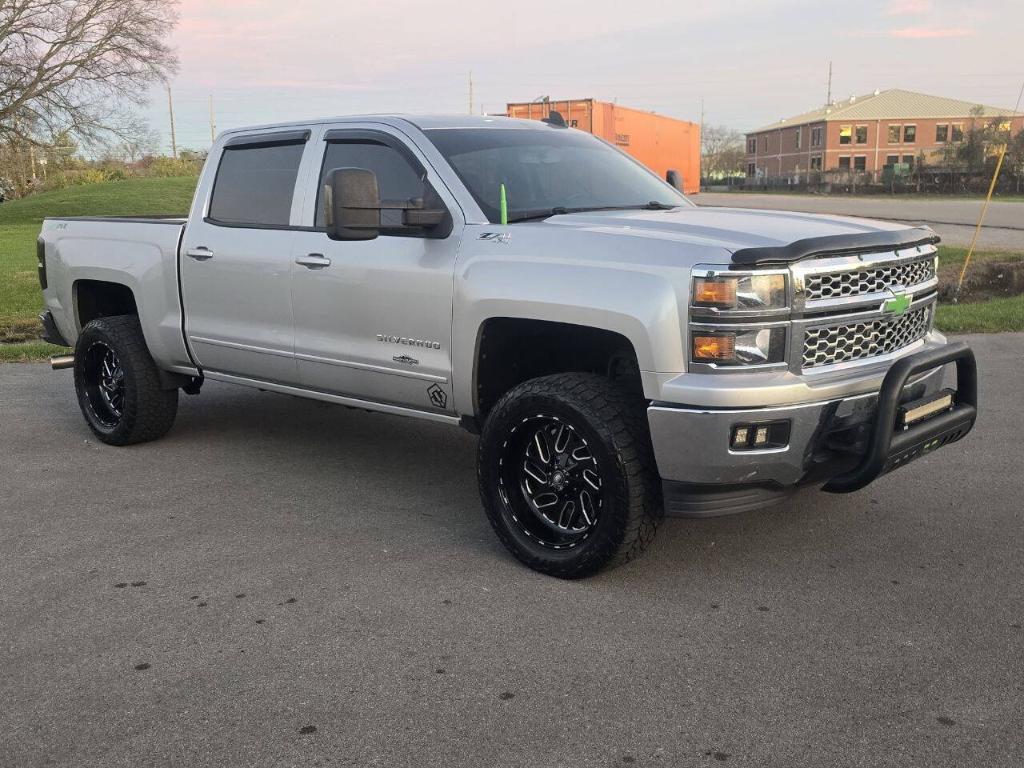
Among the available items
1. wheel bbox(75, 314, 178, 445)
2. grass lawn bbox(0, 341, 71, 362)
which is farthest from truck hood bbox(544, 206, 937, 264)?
grass lawn bbox(0, 341, 71, 362)

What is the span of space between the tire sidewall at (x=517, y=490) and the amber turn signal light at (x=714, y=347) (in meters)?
0.49

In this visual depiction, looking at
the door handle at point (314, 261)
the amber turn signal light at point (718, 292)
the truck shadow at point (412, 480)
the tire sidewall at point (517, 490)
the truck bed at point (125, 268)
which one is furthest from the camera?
the truck bed at point (125, 268)

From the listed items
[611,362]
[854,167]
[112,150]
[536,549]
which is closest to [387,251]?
[611,362]

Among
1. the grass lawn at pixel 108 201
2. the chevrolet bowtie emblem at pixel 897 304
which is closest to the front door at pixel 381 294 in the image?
the chevrolet bowtie emblem at pixel 897 304

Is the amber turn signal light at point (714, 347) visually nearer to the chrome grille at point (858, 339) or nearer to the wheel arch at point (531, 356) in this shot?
the chrome grille at point (858, 339)

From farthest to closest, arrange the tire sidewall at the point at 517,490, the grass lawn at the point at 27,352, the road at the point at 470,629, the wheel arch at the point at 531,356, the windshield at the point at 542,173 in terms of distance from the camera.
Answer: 1. the grass lawn at the point at 27,352
2. the windshield at the point at 542,173
3. the wheel arch at the point at 531,356
4. the tire sidewall at the point at 517,490
5. the road at the point at 470,629

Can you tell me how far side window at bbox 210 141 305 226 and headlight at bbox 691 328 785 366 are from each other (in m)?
2.63

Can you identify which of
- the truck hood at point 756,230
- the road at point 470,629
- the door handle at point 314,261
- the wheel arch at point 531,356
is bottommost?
the road at point 470,629

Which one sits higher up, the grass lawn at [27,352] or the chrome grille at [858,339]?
the chrome grille at [858,339]

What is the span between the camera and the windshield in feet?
15.9

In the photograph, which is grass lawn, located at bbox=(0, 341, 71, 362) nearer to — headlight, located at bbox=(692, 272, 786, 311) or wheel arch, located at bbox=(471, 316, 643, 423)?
wheel arch, located at bbox=(471, 316, 643, 423)

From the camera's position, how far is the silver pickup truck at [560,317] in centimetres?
381

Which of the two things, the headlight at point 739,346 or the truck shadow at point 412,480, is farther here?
the truck shadow at point 412,480

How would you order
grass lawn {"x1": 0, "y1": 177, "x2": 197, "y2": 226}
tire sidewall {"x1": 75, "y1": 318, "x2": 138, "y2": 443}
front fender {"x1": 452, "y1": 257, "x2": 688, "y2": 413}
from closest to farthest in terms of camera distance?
front fender {"x1": 452, "y1": 257, "x2": 688, "y2": 413}, tire sidewall {"x1": 75, "y1": 318, "x2": 138, "y2": 443}, grass lawn {"x1": 0, "y1": 177, "x2": 197, "y2": 226}
